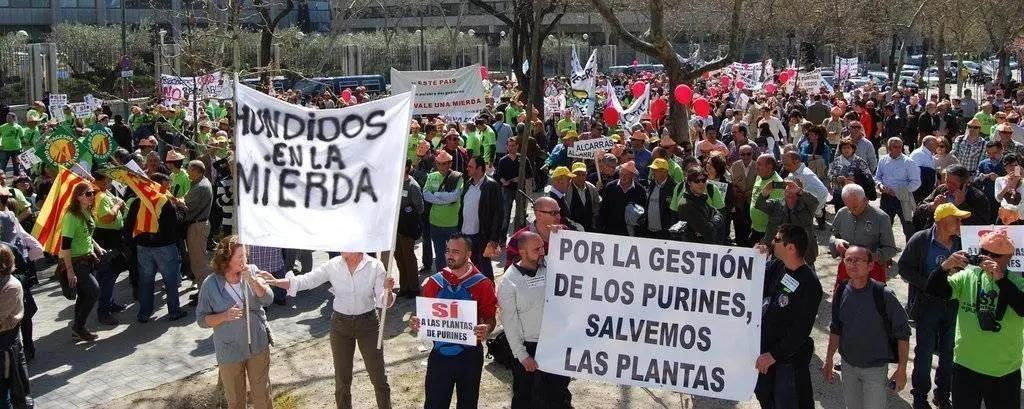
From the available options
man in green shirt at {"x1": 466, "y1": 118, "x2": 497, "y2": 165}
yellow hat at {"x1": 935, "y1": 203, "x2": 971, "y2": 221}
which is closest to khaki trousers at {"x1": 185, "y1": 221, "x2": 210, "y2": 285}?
man in green shirt at {"x1": 466, "y1": 118, "x2": 497, "y2": 165}

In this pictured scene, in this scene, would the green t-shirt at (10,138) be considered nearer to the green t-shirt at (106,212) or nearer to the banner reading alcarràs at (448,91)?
the banner reading alcarràs at (448,91)

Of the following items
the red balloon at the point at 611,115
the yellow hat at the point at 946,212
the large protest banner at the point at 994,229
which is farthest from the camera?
the red balloon at the point at 611,115

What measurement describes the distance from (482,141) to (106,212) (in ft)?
22.9

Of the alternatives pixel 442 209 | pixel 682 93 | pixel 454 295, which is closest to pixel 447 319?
pixel 454 295

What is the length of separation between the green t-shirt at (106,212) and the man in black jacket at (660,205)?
16.9 ft

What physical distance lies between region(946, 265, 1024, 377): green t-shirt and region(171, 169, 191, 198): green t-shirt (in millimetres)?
7961

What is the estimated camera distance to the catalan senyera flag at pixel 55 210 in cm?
873

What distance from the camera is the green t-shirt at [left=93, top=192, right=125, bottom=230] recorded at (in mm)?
9414

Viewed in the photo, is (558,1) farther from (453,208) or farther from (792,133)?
(453,208)

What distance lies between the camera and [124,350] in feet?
29.0

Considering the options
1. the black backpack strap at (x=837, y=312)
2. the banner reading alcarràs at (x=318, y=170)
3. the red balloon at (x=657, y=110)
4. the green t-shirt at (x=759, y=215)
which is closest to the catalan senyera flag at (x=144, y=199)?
the banner reading alcarràs at (x=318, y=170)

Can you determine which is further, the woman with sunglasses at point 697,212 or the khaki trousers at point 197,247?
the khaki trousers at point 197,247

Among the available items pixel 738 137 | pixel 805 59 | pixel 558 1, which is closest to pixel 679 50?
pixel 805 59

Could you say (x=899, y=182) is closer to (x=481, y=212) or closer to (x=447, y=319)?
(x=481, y=212)
